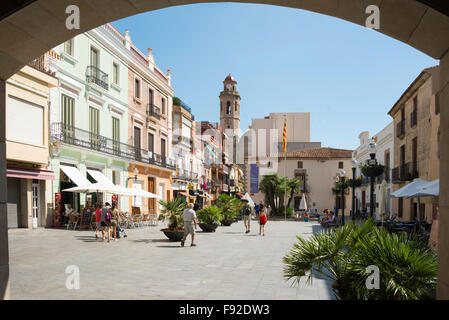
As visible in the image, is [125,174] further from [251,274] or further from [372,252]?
[372,252]

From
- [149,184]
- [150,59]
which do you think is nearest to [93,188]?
[149,184]

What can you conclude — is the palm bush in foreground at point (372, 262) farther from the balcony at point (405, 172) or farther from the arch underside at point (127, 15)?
the balcony at point (405, 172)

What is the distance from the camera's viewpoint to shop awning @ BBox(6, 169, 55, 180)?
16594mm

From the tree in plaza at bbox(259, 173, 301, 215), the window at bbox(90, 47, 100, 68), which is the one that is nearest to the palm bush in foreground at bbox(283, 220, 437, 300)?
the window at bbox(90, 47, 100, 68)

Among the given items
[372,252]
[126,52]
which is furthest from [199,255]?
[126,52]

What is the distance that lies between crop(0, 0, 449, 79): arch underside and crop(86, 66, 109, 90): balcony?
20.1 metres

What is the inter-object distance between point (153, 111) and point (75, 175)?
12.3m

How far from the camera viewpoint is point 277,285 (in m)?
7.34

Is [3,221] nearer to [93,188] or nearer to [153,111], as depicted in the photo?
[93,188]

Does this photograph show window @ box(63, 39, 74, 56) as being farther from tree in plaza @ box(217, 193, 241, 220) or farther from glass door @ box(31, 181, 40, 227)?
tree in plaza @ box(217, 193, 241, 220)

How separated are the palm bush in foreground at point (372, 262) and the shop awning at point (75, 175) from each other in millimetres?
16843

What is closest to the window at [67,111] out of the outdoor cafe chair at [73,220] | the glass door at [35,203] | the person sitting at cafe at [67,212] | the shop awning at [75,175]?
the shop awning at [75,175]

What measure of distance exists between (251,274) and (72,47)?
59.2 feet
